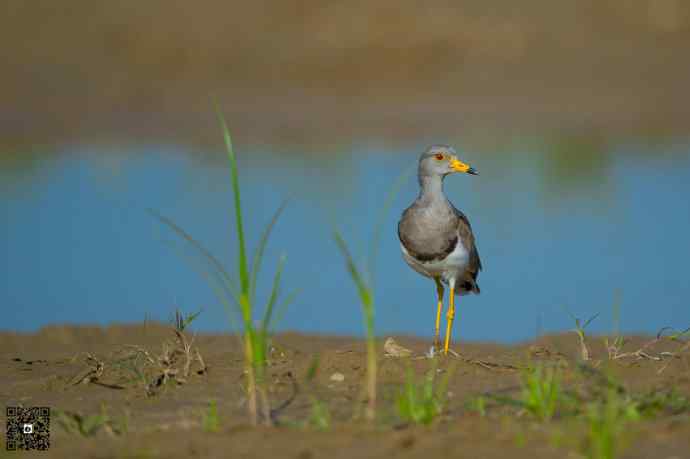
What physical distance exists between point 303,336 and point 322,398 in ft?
10.6

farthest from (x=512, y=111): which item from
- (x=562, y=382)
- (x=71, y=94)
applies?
(x=562, y=382)

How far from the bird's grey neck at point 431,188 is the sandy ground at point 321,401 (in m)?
0.98

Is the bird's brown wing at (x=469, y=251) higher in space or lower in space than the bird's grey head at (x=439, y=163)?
lower

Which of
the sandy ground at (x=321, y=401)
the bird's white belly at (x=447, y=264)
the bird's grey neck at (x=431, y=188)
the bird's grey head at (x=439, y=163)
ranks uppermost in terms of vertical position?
the bird's grey head at (x=439, y=163)

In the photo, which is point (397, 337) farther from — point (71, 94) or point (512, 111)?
point (71, 94)

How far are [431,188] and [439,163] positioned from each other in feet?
0.58

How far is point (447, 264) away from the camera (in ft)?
23.9

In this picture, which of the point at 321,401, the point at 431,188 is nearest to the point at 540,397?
the point at 321,401

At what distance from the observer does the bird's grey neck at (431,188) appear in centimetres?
747

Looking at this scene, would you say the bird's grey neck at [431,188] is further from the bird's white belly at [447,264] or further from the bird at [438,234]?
the bird's white belly at [447,264]

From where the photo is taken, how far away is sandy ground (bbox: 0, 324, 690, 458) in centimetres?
413

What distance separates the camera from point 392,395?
5.04 meters

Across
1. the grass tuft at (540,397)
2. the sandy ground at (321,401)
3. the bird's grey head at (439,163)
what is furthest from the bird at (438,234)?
the grass tuft at (540,397)

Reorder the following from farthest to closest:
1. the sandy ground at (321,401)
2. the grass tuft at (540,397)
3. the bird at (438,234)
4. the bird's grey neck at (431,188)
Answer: the bird's grey neck at (431,188)
the bird at (438,234)
the grass tuft at (540,397)
the sandy ground at (321,401)
